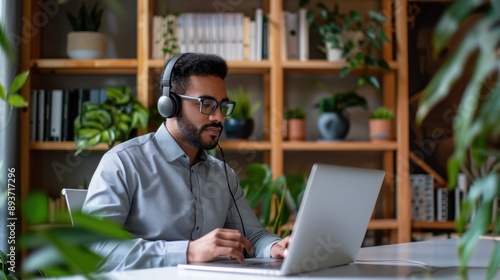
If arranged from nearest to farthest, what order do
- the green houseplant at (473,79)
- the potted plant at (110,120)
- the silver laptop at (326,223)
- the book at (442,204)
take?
the green houseplant at (473,79) → the silver laptop at (326,223) → the potted plant at (110,120) → the book at (442,204)

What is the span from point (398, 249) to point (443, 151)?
7.02 ft

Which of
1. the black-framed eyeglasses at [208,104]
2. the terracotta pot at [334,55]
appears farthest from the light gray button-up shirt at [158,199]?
the terracotta pot at [334,55]

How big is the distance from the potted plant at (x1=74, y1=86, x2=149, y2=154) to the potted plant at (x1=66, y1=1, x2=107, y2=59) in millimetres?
247

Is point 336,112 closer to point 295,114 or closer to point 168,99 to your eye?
point 295,114

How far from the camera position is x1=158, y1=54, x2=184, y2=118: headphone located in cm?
233

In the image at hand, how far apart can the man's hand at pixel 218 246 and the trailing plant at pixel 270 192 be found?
4.53 feet

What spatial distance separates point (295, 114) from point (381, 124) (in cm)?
46

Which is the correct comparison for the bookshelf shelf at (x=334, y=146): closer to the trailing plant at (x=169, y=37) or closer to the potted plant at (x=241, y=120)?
the potted plant at (x=241, y=120)

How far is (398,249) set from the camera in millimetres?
2100

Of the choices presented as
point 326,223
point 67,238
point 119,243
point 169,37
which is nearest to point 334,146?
point 169,37

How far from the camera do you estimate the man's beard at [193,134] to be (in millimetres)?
2326

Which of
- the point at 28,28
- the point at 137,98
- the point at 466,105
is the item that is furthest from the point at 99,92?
the point at 466,105

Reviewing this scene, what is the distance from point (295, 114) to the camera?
12.7ft

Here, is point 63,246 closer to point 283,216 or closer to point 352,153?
point 283,216
